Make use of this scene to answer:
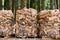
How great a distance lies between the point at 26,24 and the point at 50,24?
1.71 ft

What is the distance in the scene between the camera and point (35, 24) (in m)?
3.66

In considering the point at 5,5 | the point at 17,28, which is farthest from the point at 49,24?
the point at 5,5

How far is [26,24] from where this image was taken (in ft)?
11.9

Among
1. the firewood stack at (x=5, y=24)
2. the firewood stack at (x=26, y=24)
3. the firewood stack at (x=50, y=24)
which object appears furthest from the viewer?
the firewood stack at (x=5, y=24)

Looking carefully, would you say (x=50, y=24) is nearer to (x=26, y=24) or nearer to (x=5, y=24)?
(x=26, y=24)

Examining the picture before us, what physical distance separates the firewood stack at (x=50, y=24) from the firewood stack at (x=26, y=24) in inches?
6.7

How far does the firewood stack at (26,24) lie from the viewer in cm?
359

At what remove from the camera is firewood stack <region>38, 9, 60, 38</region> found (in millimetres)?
3361

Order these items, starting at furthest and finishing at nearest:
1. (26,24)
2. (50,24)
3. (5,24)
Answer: (5,24), (26,24), (50,24)

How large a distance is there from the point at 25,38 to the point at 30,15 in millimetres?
515

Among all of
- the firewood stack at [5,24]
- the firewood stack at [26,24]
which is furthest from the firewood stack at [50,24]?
the firewood stack at [5,24]

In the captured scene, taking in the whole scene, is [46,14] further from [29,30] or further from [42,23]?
[29,30]

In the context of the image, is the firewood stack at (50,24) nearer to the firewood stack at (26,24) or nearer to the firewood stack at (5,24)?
the firewood stack at (26,24)

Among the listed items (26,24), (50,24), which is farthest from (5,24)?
(50,24)
